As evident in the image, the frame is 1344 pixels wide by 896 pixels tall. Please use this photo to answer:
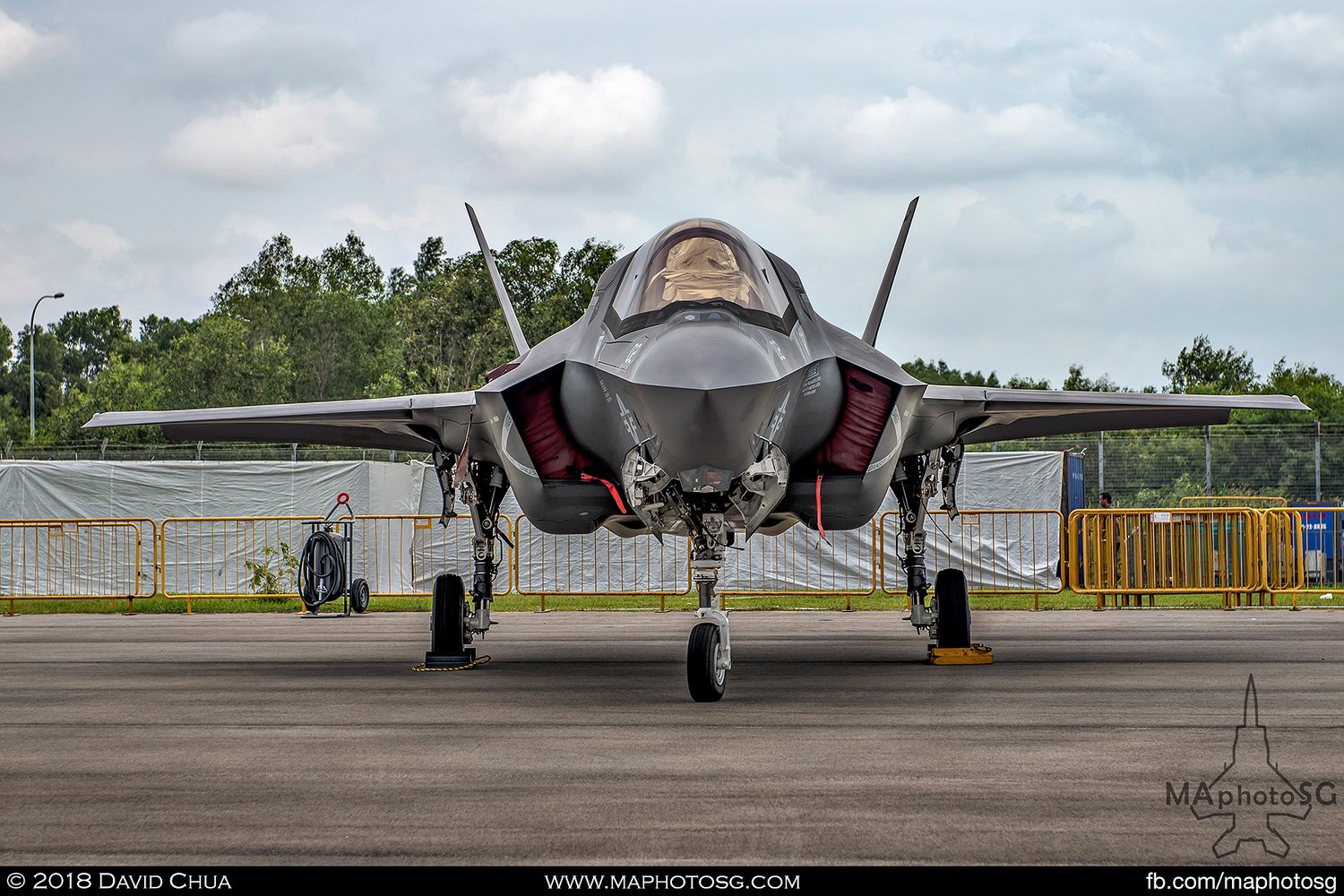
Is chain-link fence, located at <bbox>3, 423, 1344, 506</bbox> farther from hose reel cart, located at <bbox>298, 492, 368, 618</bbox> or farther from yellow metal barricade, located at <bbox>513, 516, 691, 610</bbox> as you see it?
hose reel cart, located at <bbox>298, 492, 368, 618</bbox>

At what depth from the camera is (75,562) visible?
19.9 meters

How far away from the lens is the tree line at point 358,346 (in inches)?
2208

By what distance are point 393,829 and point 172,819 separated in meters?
0.80

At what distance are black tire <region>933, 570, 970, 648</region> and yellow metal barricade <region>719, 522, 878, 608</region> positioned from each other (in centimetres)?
992

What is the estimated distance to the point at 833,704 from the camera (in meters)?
7.65

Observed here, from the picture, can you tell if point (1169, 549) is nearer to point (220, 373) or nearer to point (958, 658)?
point (958, 658)

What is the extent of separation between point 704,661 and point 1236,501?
21.5 meters

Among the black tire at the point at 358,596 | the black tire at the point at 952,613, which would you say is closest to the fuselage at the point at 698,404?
the black tire at the point at 952,613

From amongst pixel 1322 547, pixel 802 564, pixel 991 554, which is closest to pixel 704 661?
pixel 802 564

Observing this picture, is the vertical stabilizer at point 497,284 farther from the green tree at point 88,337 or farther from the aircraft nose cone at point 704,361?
the green tree at point 88,337

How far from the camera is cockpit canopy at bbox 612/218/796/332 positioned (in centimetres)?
769

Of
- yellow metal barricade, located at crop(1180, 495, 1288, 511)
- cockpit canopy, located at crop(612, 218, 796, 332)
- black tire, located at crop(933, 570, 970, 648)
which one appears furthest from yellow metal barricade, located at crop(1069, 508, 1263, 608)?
cockpit canopy, located at crop(612, 218, 796, 332)

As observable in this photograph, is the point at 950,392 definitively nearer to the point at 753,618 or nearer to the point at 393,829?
the point at 393,829

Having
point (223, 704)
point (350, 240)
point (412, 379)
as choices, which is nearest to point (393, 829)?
point (223, 704)
